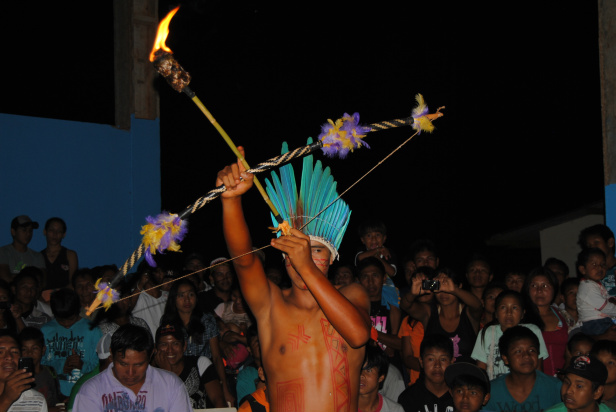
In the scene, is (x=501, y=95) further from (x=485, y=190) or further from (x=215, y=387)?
(x=215, y=387)

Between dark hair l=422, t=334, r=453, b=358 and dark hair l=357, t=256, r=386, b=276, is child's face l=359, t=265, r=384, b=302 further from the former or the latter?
dark hair l=422, t=334, r=453, b=358

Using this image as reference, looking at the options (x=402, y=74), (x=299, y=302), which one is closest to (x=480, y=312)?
(x=299, y=302)

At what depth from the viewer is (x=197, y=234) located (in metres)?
21.3

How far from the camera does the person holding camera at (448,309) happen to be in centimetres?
663

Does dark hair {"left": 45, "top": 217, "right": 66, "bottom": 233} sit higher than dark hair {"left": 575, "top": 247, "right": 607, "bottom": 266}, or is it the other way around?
dark hair {"left": 45, "top": 217, "right": 66, "bottom": 233}

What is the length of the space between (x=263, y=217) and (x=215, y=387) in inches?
596

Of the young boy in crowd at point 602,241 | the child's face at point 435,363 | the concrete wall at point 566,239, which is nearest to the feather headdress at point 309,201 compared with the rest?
the child's face at point 435,363

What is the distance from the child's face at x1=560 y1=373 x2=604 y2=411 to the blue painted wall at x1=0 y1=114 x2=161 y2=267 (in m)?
6.43

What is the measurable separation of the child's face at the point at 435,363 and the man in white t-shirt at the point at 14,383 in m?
3.11

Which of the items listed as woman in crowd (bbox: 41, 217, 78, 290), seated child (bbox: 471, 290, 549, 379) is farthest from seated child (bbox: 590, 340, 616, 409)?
woman in crowd (bbox: 41, 217, 78, 290)

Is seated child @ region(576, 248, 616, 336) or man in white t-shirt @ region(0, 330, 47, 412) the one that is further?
seated child @ region(576, 248, 616, 336)

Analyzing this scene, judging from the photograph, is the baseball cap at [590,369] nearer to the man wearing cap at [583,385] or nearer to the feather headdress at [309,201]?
the man wearing cap at [583,385]

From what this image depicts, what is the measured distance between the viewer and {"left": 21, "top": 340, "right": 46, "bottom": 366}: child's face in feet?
21.1

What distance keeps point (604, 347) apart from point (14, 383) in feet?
15.4
